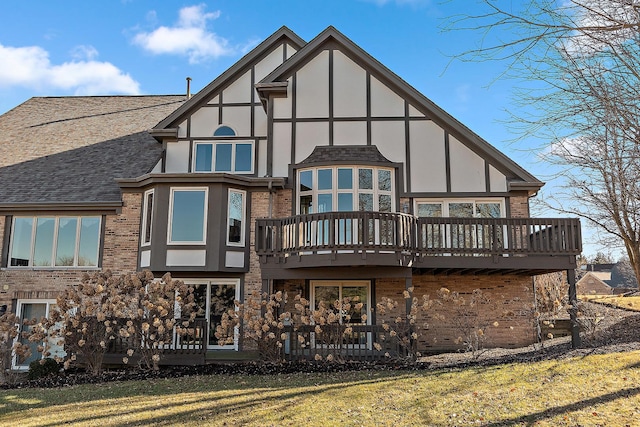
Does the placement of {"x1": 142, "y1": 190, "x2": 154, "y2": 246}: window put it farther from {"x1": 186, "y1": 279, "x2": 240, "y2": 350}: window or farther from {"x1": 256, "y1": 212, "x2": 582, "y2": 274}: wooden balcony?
{"x1": 256, "y1": 212, "x2": 582, "y2": 274}: wooden balcony

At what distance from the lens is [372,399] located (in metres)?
8.52

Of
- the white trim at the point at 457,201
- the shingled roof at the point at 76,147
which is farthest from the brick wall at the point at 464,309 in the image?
the shingled roof at the point at 76,147

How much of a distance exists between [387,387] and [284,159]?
8597mm

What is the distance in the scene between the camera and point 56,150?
18.4m

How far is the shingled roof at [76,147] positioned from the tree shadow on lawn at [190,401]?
7.81 m

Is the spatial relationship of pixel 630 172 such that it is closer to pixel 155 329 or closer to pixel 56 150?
pixel 155 329

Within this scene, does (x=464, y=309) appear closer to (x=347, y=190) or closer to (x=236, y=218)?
(x=347, y=190)

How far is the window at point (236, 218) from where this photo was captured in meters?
15.0

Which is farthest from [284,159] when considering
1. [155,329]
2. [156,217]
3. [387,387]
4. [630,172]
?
[630,172]

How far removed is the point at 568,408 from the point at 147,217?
484 inches

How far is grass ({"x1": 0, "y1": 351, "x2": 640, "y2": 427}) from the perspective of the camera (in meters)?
7.39

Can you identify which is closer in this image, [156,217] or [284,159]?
[156,217]

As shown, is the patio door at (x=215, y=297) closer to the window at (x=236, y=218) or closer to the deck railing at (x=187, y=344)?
the window at (x=236, y=218)

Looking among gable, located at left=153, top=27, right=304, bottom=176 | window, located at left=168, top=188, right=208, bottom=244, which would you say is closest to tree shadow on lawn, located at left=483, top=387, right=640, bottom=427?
window, located at left=168, top=188, right=208, bottom=244
